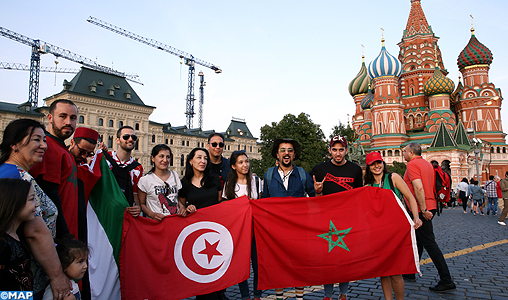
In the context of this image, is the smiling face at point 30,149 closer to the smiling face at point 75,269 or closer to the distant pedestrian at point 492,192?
the smiling face at point 75,269

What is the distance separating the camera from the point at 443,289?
4672mm

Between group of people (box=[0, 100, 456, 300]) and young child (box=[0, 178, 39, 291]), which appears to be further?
group of people (box=[0, 100, 456, 300])

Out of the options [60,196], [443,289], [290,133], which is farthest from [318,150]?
[60,196]

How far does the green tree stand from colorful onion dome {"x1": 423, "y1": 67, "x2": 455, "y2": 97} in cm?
2648

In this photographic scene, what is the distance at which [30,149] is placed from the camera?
258cm

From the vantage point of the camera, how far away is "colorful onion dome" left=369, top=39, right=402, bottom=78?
54.7 meters

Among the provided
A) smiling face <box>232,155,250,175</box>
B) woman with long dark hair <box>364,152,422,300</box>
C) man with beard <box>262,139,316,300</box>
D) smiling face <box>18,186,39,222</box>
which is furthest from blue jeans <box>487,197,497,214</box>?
smiling face <box>18,186,39,222</box>

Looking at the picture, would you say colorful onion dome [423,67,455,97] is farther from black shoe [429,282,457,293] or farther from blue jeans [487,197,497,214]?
black shoe [429,282,457,293]

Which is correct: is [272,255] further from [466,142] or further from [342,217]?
[466,142]

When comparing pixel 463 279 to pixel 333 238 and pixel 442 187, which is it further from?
pixel 333 238

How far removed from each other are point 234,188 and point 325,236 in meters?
1.40

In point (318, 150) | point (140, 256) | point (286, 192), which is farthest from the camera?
point (318, 150)

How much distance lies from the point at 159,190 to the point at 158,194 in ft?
0.18

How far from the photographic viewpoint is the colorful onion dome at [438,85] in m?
53.0
